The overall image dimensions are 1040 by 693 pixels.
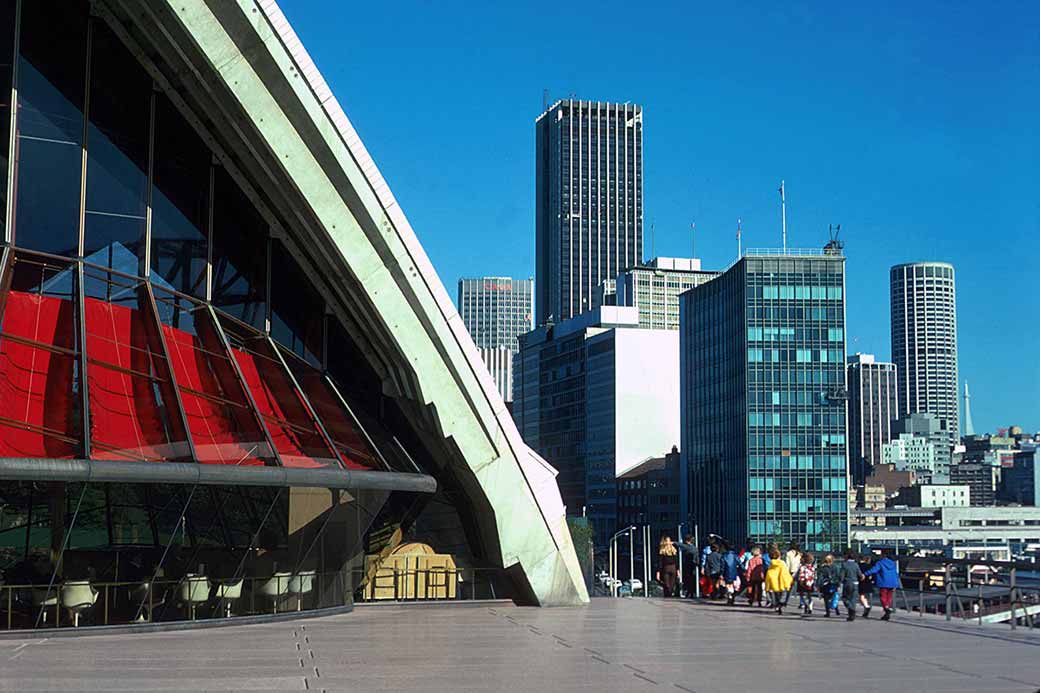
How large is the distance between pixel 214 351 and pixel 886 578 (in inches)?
531

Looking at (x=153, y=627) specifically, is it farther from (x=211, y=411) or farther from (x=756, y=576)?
(x=756, y=576)

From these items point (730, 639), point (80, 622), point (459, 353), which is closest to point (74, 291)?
point (80, 622)

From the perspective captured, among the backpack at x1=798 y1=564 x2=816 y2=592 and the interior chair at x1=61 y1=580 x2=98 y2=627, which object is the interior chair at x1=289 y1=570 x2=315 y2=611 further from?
the backpack at x1=798 y1=564 x2=816 y2=592

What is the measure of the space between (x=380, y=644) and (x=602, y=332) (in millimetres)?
177964

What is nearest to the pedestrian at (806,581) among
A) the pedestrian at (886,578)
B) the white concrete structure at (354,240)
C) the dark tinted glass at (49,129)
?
the pedestrian at (886,578)

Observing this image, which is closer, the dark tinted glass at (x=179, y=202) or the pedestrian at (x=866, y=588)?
the dark tinted glass at (x=179, y=202)

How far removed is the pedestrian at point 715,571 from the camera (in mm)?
Result: 33562

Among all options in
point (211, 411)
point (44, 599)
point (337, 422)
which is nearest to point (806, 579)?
point (337, 422)

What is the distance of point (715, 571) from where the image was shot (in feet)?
110

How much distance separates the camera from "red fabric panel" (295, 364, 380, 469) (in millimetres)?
27188

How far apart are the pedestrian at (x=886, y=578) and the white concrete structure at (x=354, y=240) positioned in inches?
259

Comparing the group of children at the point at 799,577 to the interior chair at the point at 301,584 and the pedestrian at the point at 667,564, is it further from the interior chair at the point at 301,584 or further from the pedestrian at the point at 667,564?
the interior chair at the point at 301,584

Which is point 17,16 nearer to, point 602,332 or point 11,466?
point 11,466

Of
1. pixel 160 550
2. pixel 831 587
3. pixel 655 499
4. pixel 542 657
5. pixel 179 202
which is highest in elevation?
pixel 179 202
